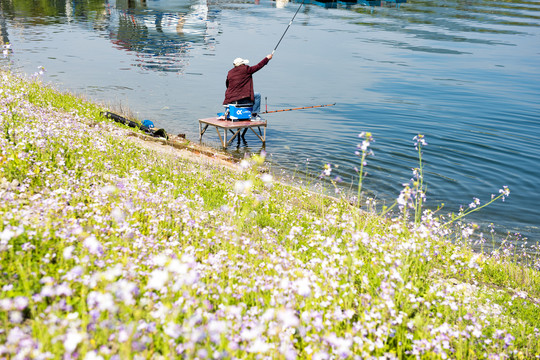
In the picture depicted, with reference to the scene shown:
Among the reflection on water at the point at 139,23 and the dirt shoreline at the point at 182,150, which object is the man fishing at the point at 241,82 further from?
the reflection on water at the point at 139,23

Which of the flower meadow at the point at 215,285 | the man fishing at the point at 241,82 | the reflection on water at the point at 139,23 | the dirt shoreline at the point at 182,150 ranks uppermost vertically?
the reflection on water at the point at 139,23

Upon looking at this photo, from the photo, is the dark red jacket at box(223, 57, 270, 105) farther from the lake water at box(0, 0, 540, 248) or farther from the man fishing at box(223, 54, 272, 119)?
the lake water at box(0, 0, 540, 248)

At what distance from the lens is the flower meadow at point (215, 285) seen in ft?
11.1

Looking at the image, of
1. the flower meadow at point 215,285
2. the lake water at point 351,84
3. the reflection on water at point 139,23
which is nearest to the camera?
the flower meadow at point 215,285

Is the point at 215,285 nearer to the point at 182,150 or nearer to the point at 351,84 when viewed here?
the point at 182,150

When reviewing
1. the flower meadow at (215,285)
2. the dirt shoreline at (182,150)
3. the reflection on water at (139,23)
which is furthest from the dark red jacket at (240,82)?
the reflection on water at (139,23)

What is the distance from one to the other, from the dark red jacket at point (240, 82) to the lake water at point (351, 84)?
2023 millimetres

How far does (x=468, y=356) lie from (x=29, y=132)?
715cm

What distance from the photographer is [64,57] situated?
3322cm

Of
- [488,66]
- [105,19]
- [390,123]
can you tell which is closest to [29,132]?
[390,123]

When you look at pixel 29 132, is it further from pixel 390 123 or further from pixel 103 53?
pixel 103 53

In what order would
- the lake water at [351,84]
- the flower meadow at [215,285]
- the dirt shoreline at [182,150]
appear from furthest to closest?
the lake water at [351,84] → the dirt shoreline at [182,150] → the flower meadow at [215,285]

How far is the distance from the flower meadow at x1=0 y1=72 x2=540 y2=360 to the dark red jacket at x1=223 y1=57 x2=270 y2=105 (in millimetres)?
8015

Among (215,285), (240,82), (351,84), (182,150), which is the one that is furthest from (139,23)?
(215,285)
